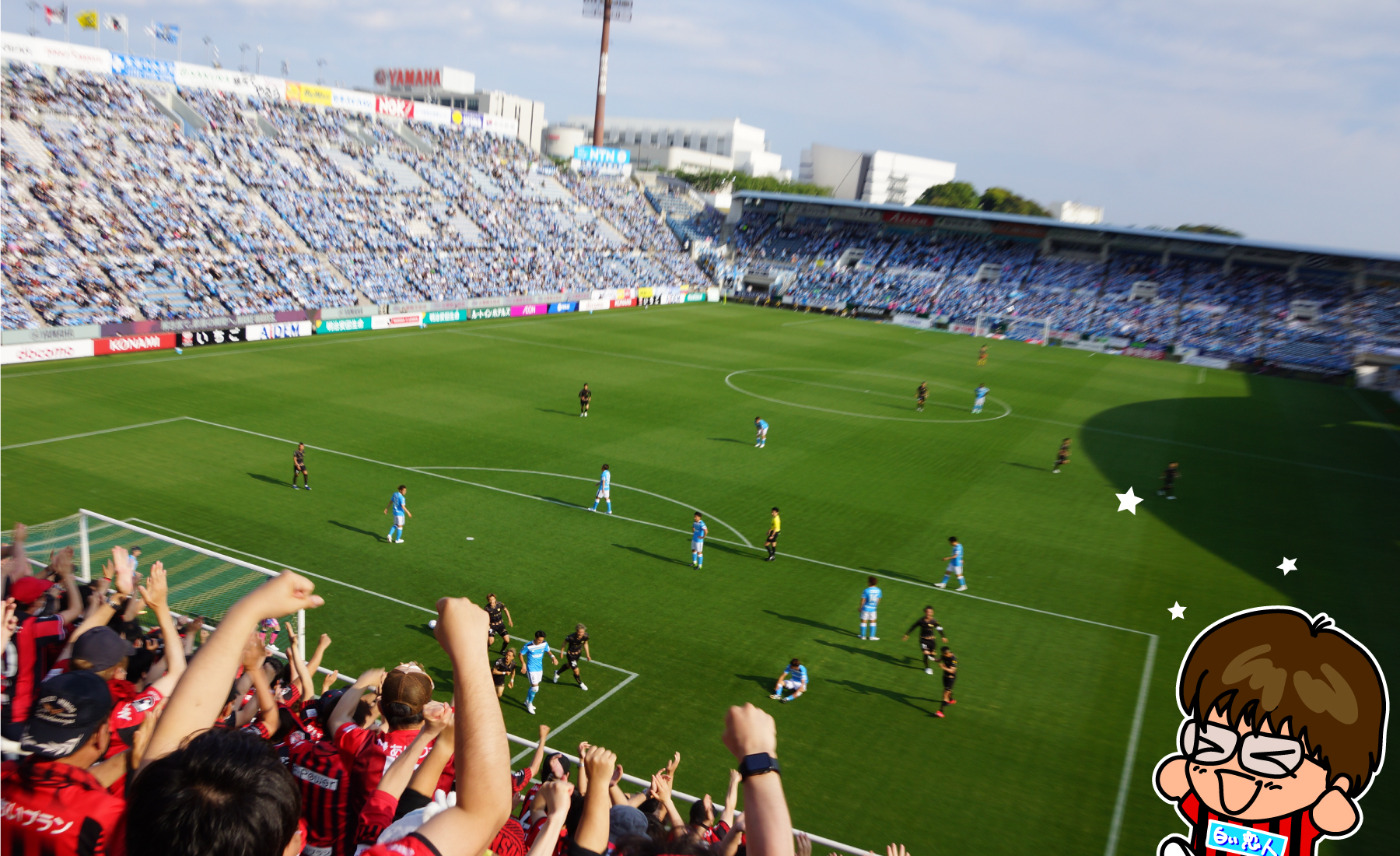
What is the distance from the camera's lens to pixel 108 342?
3678 centimetres

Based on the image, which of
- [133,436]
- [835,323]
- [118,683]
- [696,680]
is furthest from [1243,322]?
[118,683]

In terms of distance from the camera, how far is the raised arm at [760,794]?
9.72 feet

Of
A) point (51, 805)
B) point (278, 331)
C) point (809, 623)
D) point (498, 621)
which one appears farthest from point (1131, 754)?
point (278, 331)

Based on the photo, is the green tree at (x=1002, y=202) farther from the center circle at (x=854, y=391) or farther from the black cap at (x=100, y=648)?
the black cap at (x=100, y=648)

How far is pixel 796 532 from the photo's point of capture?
22.8m

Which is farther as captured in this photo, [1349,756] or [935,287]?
[935,287]

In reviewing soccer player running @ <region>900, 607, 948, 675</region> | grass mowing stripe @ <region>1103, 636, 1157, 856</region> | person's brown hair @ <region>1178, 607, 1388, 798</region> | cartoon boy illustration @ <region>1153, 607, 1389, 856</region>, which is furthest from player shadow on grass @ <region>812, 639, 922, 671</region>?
person's brown hair @ <region>1178, 607, 1388, 798</region>

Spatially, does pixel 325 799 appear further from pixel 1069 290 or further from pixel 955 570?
pixel 1069 290

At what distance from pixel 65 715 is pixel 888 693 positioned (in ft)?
44.2

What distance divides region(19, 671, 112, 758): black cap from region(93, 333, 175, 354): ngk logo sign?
128 ft

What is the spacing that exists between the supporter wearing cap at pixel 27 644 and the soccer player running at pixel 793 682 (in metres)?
10.1

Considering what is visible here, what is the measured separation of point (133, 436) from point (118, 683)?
23910 millimetres

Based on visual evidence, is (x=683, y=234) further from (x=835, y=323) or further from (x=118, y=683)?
(x=118, y=683)

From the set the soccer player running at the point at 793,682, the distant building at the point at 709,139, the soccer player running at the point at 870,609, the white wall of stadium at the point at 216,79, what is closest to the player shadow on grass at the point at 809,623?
the soccer player running at the point at 870,609
